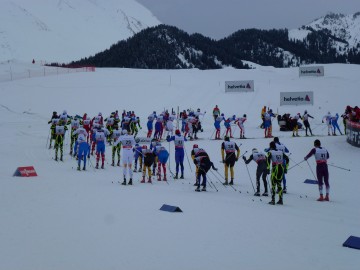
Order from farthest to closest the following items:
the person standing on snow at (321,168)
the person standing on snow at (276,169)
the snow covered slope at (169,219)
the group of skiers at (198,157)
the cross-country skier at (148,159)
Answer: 1. the cross-country skier at (148,159)
2. the person standing on snow at (321,168)
3. the group of skiers at (198,157)
4. the person standing on snow at (276,169)
5. the snow covered slope at (169,219)

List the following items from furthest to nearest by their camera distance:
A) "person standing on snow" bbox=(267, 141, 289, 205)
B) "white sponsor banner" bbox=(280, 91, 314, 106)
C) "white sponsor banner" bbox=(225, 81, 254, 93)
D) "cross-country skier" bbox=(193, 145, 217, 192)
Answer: "white sponsor banner" bbox=(225, 81, 254, 93)
"white sponsor banner" bbox=(280, 91, 314, 106)
"cross-country skier" bbox=(193, 145, 217, 192)
"person standing on snow" bbox=(267, 141, 289, 205)

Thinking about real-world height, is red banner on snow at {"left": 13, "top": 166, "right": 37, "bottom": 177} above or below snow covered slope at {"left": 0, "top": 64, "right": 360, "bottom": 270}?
above

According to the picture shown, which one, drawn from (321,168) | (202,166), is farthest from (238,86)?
(321,168)

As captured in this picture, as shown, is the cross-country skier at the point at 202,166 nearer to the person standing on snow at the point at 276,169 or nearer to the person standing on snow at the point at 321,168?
the person standing on snow at the point at 276,169

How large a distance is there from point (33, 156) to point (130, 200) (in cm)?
1053

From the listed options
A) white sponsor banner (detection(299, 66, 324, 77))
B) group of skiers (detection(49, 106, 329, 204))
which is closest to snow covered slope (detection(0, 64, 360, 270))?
group of skiers (detection(49, 106, 329, 204))

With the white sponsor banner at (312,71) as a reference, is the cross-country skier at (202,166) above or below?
below

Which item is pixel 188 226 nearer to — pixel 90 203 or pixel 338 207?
pixel 90 203

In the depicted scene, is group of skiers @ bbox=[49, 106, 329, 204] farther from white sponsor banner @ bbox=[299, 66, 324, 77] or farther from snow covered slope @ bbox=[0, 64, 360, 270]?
white sponsor banner @ bbox=[299, 66, 324, 77]

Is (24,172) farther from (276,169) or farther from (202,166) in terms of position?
(276,169)

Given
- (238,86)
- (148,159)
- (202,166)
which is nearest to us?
(202,166)

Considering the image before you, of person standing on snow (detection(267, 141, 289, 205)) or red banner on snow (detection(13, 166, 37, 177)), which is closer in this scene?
person standing on snow (detection(267, 141, 289, 205))

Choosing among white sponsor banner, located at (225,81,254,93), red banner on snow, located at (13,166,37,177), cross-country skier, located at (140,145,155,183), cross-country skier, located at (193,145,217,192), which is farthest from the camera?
white sponsor banner, located at (225,81,254,93)

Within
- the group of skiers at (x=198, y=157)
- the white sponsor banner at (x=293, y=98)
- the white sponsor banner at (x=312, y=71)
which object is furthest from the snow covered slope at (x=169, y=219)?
the white sponsor banner at (x=312, y=71)
